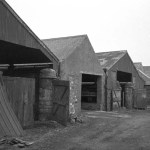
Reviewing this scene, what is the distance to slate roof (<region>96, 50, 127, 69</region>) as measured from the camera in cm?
2266

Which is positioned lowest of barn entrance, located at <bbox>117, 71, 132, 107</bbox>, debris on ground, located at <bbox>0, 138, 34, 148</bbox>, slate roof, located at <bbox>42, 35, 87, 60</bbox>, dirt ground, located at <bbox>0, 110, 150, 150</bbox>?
dirt ground, located at <bbox>0, 110, 150, 150</bbox>

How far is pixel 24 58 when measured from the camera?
15.0 m

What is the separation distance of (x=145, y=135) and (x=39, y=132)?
4.16 meters

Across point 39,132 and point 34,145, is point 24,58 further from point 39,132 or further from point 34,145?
point 34,145

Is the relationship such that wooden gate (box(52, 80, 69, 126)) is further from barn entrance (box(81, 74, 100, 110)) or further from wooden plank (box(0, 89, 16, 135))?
barn entrance (box(81, 74, 100, 110))

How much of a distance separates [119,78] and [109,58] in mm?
4877

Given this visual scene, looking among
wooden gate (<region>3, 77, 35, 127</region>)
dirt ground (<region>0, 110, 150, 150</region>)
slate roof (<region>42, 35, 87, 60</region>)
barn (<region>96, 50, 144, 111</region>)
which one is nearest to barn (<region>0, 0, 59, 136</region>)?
wooden gate (<region>3, 77, 35, 127</region>)

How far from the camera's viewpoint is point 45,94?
41.2ft

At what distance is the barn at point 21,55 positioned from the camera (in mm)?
10500

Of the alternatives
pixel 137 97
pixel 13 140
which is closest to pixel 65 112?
pixel 13 140

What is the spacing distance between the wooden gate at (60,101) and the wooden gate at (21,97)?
4.77ft

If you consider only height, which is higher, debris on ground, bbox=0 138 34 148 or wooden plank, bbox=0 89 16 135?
wooden plank, bbox=0 89 16 135

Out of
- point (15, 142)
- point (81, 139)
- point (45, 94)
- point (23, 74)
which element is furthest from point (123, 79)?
point (15, 142)

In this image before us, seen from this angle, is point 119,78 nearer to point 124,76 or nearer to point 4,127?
point 124,76
